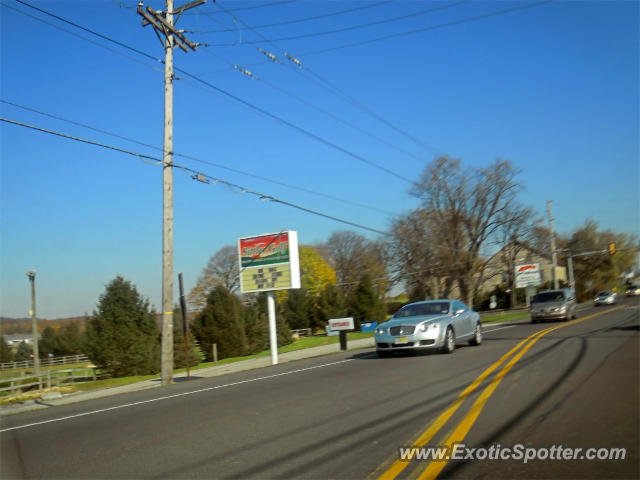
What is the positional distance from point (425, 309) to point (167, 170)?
948 centimetres

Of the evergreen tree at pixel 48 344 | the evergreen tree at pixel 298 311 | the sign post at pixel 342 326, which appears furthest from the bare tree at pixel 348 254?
the sign post at pixel 342 326

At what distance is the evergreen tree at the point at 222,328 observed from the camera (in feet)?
141

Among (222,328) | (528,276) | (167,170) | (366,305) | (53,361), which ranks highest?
(167,170)

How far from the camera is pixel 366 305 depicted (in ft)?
191

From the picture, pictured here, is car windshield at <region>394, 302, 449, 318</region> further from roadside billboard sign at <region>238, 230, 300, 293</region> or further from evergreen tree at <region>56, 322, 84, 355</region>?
evergreen tree at <region>56, 322, 84, 355</region>

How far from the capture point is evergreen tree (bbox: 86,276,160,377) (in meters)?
35.4

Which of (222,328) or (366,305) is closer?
(222,328)

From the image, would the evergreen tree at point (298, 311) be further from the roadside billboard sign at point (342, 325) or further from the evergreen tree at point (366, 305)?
the roadside billboard sign at point (342, 325)

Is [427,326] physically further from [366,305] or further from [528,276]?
[528,276]

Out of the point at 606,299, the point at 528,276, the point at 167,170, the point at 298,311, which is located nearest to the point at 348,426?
the point at 167,170

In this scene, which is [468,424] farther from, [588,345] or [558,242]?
[558,242]

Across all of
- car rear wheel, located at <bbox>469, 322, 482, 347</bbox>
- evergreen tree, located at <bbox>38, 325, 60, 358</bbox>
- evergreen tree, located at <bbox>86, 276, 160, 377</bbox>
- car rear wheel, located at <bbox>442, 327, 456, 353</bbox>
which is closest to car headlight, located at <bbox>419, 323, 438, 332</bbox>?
car rear wheel, located at <bbox>442, 327, 456, 353</bbox>

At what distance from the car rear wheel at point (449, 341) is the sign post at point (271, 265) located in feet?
27.0

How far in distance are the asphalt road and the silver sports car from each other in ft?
9.23
